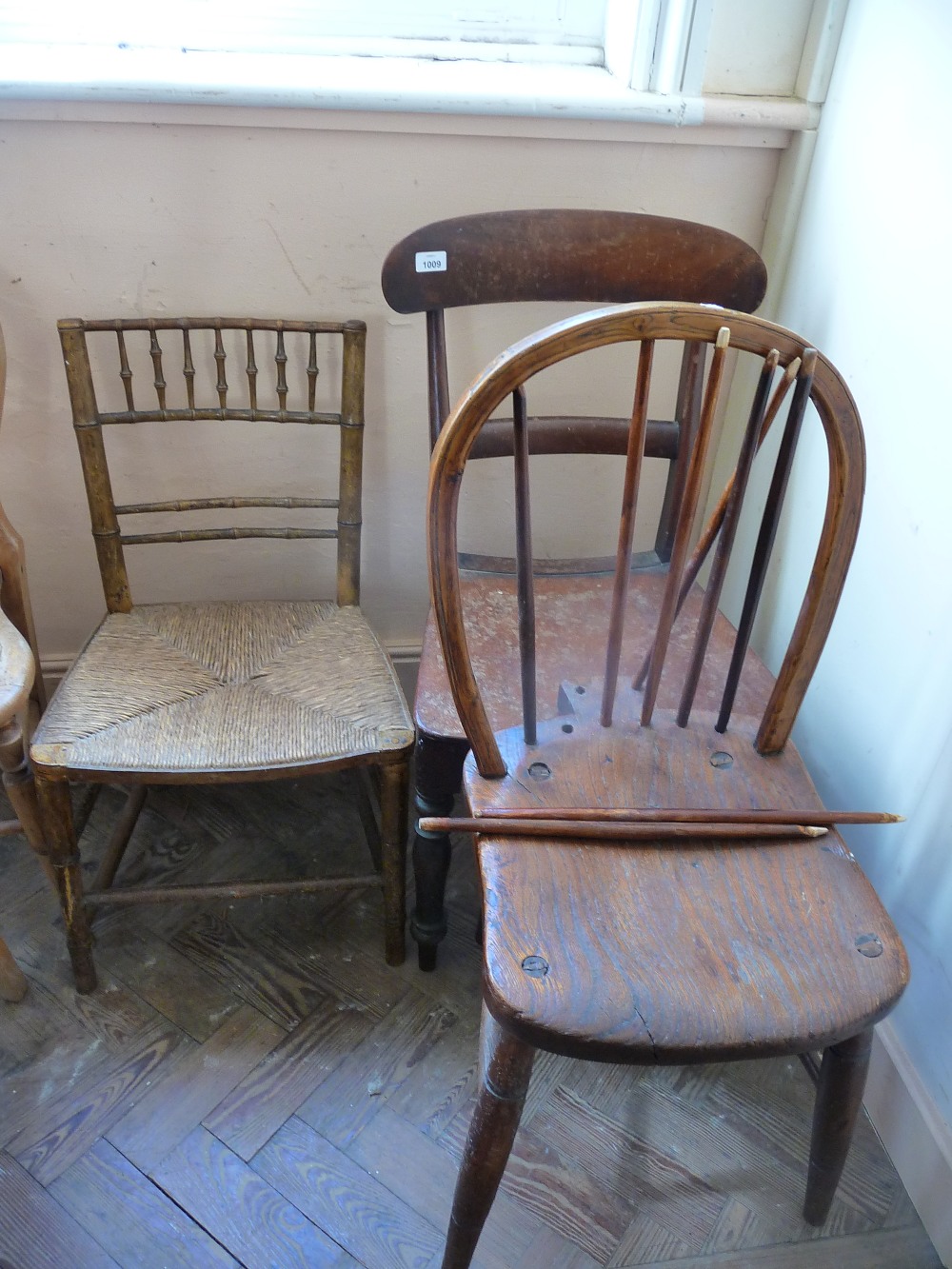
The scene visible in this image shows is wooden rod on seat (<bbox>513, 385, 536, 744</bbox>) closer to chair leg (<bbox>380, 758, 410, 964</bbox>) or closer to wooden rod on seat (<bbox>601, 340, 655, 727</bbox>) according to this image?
wooden rod on seat (<bbox>601, 340, 655, 727</bbox>)

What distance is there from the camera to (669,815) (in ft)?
2.89

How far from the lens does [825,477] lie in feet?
3.85

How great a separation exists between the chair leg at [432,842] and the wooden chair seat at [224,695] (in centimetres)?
4

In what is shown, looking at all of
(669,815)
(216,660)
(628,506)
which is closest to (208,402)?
(216,660)

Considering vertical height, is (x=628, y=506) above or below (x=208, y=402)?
above

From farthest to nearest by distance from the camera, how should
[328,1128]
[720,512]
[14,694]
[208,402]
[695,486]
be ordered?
[208,402] → [328,1128] → [14,694] → [720,512] → [695,486]

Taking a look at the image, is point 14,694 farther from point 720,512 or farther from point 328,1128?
point 720,512

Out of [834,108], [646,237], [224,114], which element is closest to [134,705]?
[224,114]

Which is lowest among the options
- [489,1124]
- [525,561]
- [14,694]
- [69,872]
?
[69,872]

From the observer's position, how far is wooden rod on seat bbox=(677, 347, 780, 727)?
2.50ft

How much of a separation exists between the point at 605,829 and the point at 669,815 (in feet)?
0.21

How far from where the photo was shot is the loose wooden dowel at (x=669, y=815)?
2.88ft

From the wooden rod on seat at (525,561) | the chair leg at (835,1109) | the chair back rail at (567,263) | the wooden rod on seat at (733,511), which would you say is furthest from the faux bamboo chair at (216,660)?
the chair leg at (835,1109)

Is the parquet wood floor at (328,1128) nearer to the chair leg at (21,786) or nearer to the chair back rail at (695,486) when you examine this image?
the chair leg at (21,786)
